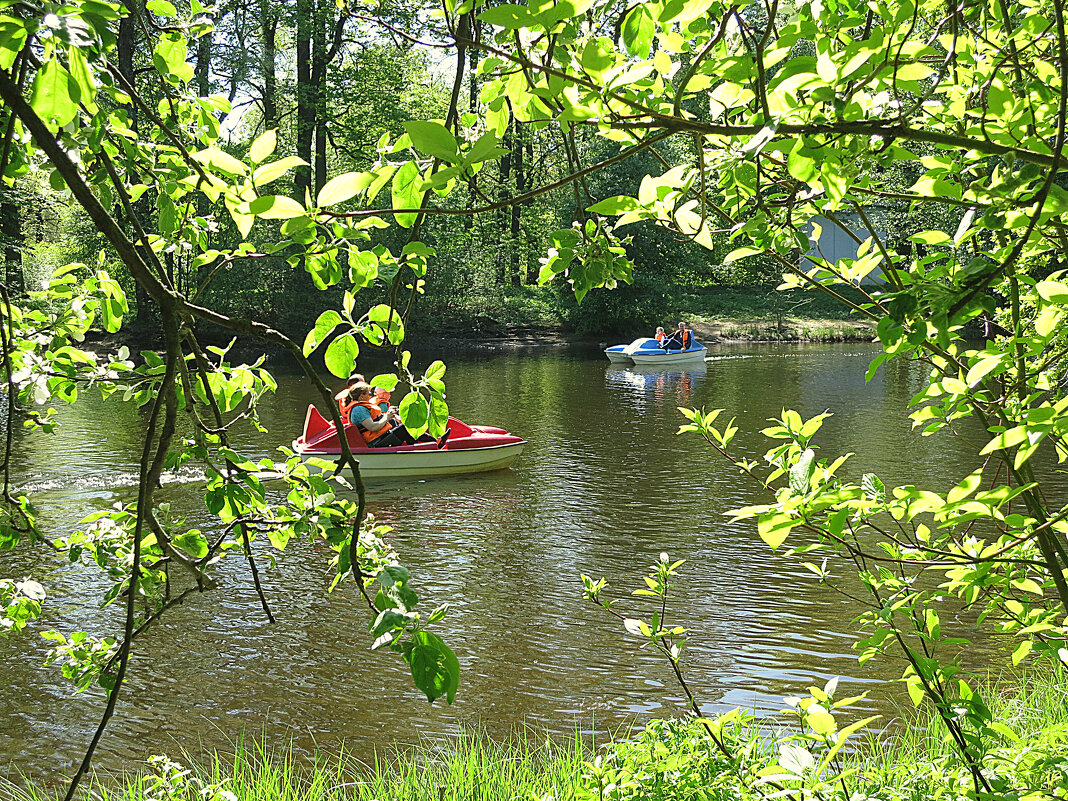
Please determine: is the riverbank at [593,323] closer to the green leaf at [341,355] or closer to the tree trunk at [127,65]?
the tree trunk at [127,65]

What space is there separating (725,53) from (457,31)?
2.06 feet

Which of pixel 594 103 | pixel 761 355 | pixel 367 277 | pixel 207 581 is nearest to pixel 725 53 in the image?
pixel 594 103

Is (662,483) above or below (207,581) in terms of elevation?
below

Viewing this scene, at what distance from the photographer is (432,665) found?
1094 mm

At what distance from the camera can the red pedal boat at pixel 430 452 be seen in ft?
39.4

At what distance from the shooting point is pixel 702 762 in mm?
2922

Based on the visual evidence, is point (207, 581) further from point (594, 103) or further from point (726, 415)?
point (726, 415)

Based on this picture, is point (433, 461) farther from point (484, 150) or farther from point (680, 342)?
point (680, 342)

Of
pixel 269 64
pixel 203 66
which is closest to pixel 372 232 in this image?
pixel 203 66

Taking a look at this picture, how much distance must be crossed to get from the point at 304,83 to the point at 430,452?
2103cm

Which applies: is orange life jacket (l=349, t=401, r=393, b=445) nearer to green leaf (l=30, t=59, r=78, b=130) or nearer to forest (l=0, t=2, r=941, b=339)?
green leaf (l=30, t=59, r=78, b=130)

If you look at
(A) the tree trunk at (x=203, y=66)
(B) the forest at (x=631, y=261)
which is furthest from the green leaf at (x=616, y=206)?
(A) the tree trunk at (x=203, y=66)

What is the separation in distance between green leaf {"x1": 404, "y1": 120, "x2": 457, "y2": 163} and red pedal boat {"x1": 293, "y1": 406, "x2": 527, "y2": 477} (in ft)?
35.6

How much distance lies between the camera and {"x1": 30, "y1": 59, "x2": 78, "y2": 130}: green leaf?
100 centimetres
